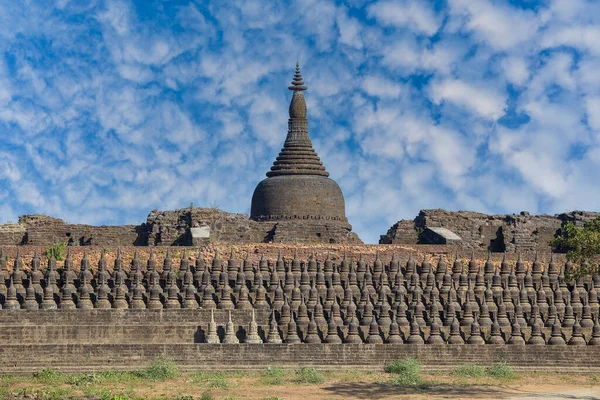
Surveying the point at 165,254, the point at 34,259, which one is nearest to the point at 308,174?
the point at 165,254

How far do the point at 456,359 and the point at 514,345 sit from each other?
6.31ft

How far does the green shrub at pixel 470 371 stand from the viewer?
47.1 m

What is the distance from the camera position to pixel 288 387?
44.4 m

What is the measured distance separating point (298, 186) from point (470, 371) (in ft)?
52.1

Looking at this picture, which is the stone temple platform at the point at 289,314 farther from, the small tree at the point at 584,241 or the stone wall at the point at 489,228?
the small tree at the point at 584,241

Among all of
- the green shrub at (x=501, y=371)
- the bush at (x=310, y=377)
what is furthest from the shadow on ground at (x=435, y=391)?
the green shrub at (x=501, y=371)

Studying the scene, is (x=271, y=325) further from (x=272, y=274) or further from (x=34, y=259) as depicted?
(x=34, y=259)

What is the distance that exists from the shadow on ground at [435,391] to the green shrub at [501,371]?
197 cm

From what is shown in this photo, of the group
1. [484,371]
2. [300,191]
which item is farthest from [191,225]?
[484,371]

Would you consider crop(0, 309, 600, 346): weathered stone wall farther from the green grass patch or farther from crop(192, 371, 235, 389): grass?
crop(192, 371, 235, 389): grass

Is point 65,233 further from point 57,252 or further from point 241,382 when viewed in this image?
point 241,382

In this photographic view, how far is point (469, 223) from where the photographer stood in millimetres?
58562

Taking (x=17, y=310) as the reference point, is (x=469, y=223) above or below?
above

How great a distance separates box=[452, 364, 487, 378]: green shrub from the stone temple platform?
0.79m
